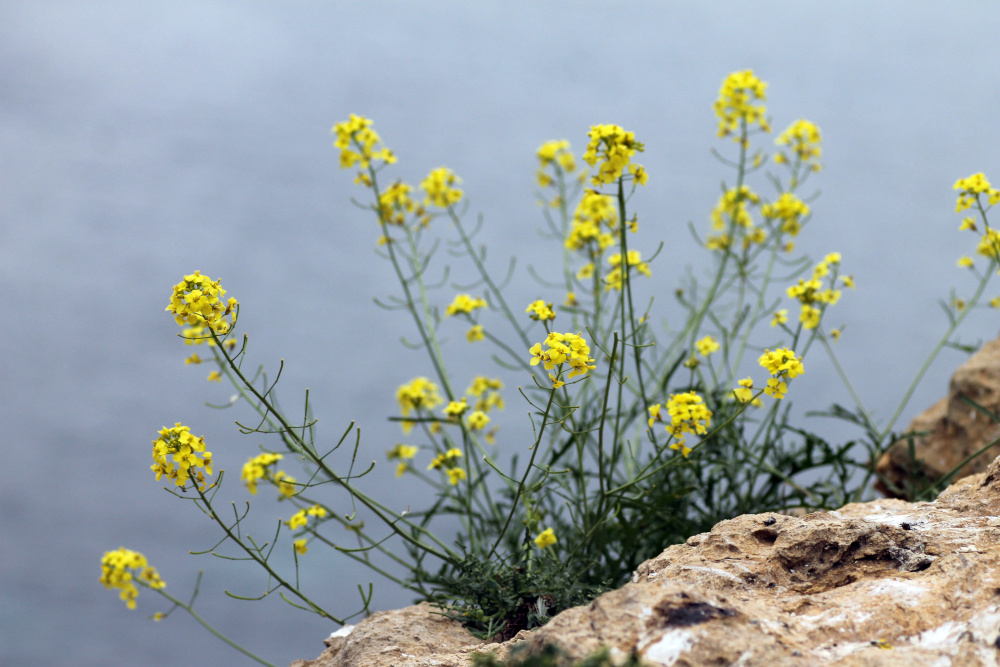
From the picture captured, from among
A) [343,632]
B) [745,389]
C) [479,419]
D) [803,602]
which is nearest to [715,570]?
[803,602]

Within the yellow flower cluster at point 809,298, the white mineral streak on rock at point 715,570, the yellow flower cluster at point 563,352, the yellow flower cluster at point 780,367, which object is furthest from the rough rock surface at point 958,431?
the yellow flower cluster at point 563,352

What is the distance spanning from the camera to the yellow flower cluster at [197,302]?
2.53 m

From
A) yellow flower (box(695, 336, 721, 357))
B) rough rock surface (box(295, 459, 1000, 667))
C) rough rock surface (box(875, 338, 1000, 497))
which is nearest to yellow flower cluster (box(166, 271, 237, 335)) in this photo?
rough rock surface (box(295, 459, 1000, 667))

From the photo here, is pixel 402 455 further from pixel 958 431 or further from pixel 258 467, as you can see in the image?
pixel 958 431

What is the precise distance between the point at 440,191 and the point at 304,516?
2.10 m

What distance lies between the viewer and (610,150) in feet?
9.72

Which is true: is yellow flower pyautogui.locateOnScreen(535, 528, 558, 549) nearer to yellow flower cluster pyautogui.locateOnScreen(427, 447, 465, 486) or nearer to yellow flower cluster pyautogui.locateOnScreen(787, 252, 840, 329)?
yellow flower cluster pyautogui.locateOnScreen(427, 447, 465, 486)

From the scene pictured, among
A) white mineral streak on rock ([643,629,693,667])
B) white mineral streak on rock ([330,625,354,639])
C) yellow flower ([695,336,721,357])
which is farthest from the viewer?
yellow flower ([695,336,721,357])

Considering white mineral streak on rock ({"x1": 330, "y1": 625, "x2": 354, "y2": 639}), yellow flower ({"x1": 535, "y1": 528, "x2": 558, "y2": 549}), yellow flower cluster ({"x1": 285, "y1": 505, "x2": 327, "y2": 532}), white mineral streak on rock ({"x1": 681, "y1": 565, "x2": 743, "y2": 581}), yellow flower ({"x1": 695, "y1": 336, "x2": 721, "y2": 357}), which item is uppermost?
yellow flower ({"x1": 695, "y1": 336, "x2": 721, "y2": 357})

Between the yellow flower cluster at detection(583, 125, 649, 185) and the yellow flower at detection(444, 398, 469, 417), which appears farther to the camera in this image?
the yellow flower at detection(444, 398, 469, 417)

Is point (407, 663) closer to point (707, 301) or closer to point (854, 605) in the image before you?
point (854, 605)

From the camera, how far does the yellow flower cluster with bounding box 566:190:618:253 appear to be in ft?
13.9

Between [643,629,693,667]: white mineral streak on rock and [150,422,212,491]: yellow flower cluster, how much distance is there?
6.11 feet

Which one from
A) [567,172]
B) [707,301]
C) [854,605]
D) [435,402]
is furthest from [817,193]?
[854,605]
